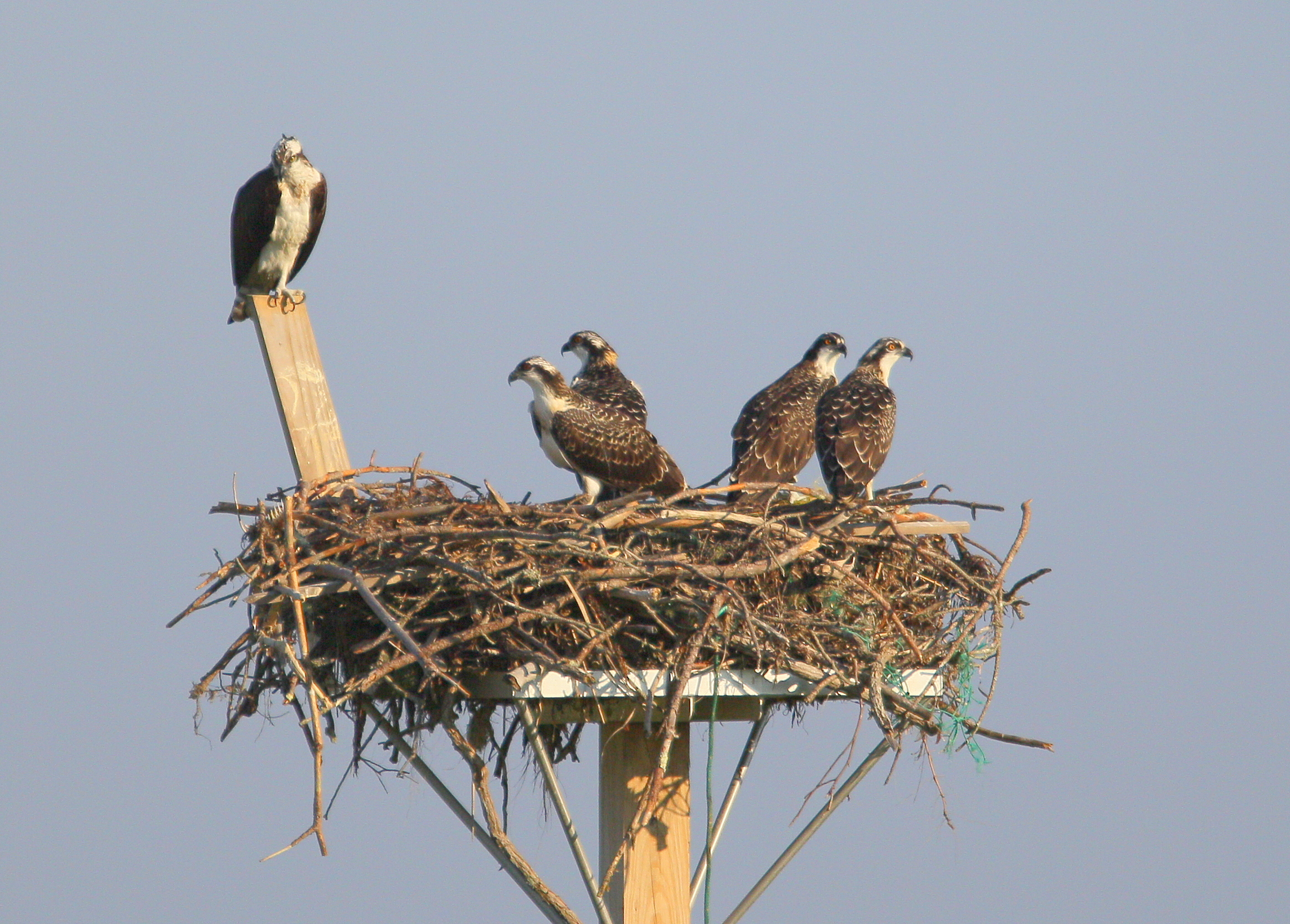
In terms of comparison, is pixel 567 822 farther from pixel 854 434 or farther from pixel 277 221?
pixel 277 221

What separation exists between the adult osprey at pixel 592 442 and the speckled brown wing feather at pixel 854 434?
0.88m

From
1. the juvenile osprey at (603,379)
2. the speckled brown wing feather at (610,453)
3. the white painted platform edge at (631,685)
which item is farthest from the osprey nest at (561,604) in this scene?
the juvenile osprey at (603,379)

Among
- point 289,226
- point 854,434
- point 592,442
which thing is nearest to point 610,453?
point 592,442

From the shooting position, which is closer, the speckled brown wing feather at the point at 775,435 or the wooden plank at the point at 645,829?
the wooden plank at the point at 645,829

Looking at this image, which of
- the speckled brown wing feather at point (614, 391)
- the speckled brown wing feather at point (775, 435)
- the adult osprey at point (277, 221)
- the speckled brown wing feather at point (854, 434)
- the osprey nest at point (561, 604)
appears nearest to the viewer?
the osprey nest at point (561, 604)

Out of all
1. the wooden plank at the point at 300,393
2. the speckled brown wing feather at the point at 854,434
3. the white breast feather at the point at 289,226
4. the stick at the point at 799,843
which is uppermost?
the white breast feather at the point at 289,226

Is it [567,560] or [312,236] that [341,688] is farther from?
[312,236]

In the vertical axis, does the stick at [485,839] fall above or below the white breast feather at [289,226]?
below

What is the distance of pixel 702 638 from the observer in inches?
267

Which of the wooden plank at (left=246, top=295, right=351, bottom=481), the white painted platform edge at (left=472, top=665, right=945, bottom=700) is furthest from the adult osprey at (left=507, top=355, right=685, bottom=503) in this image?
the white painted platform edge at (left=472, top=665, right=945, bottom=700)

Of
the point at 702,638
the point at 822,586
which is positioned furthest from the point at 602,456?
the point at 702,638

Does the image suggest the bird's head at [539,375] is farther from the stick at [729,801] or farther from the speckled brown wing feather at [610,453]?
the stick at [729,801]

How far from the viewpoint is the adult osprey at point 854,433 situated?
30.5 feet

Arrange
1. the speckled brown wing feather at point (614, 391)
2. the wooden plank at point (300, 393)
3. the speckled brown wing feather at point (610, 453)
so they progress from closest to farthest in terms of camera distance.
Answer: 1. the wooden plank at point (300, 393)
2. the speckled brown wing feather at point (610, 453)
3. the speckled brown wing feather at point (614, 391)
